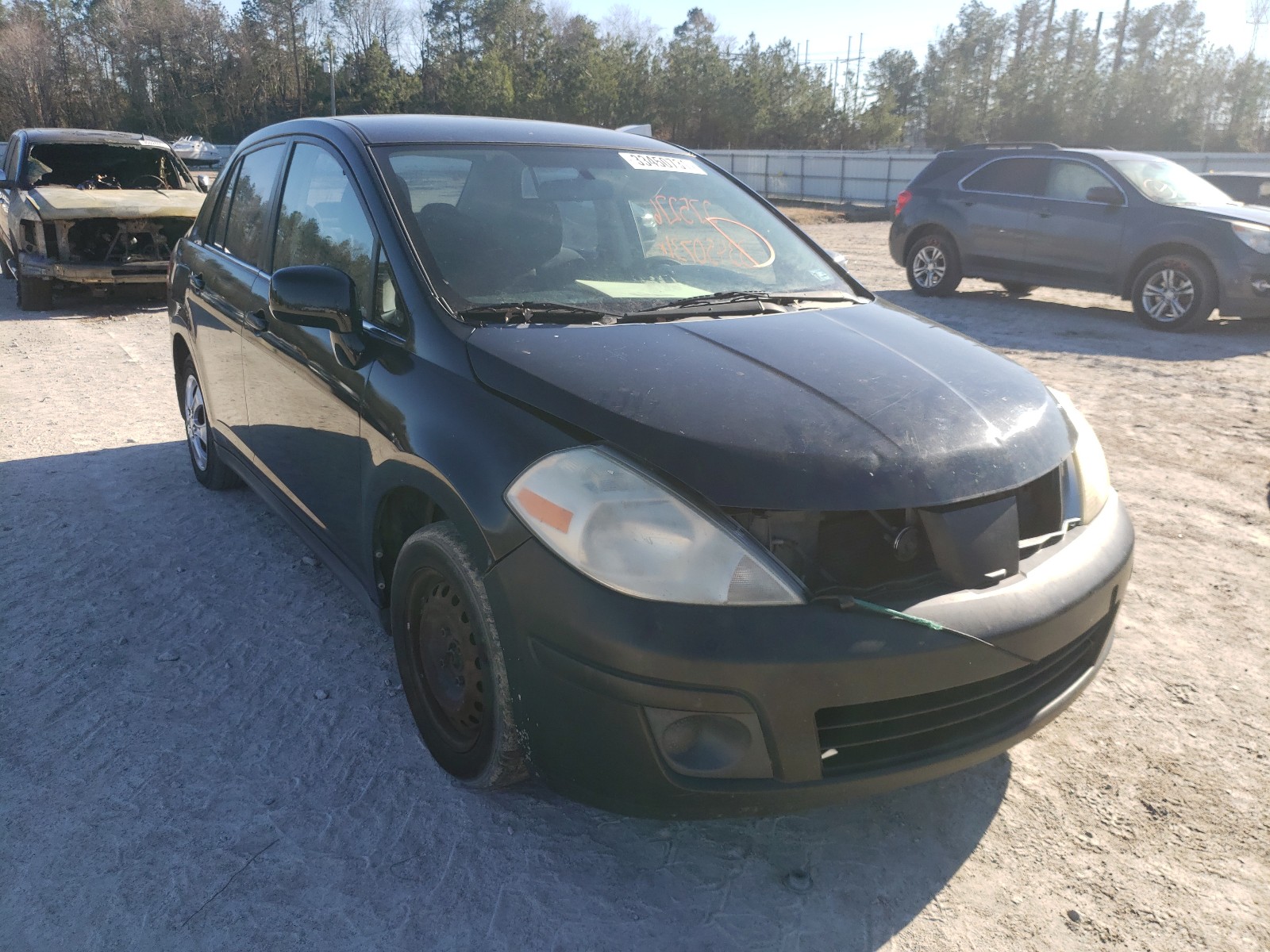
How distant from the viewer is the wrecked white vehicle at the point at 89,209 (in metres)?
10.0

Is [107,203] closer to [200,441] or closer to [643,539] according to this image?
[200,441]

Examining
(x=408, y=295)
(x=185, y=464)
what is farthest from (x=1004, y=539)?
(x=185, y=464)

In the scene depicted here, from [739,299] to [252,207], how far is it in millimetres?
2208

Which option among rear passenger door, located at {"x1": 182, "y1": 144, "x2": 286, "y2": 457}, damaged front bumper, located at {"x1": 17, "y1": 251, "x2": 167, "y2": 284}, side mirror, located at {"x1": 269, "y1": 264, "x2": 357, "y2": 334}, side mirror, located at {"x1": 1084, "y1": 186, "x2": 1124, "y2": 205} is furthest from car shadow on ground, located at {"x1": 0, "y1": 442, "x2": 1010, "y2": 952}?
side mirror, located at {"x1": 1084, "y1": 186, "x2": 1124, "y2": 205}

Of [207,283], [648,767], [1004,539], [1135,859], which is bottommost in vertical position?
[1135,859]

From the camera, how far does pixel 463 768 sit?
8.50ft

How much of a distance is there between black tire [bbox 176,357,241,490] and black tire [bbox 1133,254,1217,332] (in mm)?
8925

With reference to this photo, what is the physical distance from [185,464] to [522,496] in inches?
155

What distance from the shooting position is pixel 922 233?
11914 mm

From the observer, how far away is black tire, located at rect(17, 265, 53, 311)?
10.4 meters

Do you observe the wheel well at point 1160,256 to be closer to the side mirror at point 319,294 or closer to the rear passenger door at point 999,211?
the rear passenger door at point 999,211

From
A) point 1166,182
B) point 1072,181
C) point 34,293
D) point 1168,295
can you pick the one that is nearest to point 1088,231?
point 1072,181

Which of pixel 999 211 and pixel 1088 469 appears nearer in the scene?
pixel 1088 469

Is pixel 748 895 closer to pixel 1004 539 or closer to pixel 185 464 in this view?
pixel 1004 539
